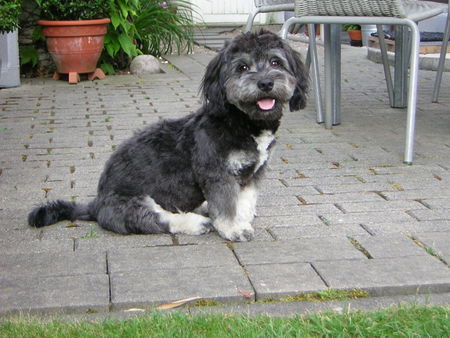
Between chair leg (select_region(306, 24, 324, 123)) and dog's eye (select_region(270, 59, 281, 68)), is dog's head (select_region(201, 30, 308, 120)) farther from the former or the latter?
chair leg (select_region(306, 24, 324, 123))

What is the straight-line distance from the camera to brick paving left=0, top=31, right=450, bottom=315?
311 centimetres

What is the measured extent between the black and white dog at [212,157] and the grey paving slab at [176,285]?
480 millimetres

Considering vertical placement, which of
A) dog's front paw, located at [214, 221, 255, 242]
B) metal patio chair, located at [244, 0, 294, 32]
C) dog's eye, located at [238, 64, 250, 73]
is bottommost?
dog's front paw, located at [214, 221, 255, 242]

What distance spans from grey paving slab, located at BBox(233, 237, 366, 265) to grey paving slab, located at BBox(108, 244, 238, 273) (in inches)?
3.3

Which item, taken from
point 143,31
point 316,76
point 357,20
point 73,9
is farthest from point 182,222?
point 143,31

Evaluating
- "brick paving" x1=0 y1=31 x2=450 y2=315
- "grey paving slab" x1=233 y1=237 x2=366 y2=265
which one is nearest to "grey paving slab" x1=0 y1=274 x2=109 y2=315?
"brick paving" x1=0 y1=31 x2=450 y2=315

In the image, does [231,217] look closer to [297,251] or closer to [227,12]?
[297,251]

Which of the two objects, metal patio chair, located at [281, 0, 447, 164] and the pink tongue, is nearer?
the pink tongue

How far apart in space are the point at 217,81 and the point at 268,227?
82 cm

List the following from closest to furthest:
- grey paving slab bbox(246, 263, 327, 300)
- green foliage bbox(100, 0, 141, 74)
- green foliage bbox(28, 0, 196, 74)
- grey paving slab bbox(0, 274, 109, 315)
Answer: grey paving slab bbox(0, 274, 109, 315), grey paving slab bbox(246, 263, 327, 300), green foliage bbox(28, 0, 196, 74), green foliage bbox(100, 0, 141, 74)

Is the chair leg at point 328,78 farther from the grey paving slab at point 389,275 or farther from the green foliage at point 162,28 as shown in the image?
the green foliage at point 162,28

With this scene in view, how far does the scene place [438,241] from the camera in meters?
3.65

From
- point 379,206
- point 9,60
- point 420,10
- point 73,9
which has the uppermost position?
point 73,9

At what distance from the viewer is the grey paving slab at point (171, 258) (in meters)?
3.35
